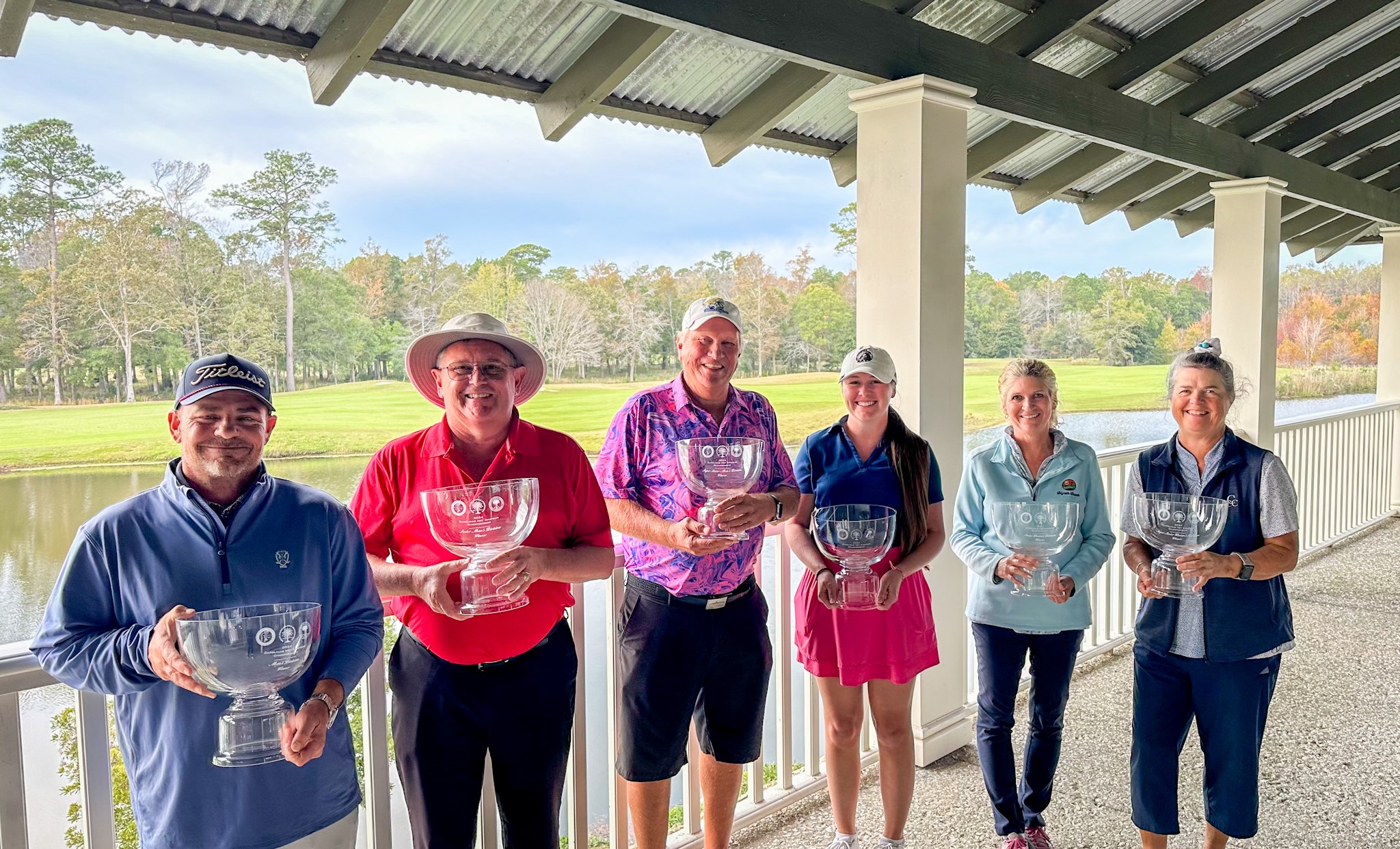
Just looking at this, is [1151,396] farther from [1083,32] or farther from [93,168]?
[93,168]

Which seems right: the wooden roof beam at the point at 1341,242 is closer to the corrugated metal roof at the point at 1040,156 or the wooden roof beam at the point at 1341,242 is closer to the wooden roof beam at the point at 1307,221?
the wooden roof beam at the point at 1307,221

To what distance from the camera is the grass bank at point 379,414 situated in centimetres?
1111

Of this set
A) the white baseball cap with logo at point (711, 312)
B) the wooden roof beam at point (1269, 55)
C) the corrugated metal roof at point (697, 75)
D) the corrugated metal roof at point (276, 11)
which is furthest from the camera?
the wooden roof beam at point (1269, 55)

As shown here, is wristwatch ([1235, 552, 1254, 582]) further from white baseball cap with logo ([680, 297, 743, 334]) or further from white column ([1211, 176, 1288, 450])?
white column ([1211, 176, 1288, 450])

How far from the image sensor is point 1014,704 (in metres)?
2.58

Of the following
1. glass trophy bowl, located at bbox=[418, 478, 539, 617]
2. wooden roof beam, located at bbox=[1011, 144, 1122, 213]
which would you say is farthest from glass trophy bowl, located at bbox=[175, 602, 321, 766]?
wooden roof beam, located at bbox=[1011, 144, 1122, 213]

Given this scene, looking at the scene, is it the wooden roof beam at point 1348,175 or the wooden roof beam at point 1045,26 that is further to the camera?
the wooden roof beam at point 1348,175

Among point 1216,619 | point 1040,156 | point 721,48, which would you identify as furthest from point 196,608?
point 1040,156

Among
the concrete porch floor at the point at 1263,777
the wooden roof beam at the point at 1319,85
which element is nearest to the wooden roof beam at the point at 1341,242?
the wooden roof beam at the point at 1319,85

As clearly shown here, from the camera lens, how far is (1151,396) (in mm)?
18281

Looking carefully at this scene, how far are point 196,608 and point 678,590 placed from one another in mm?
1072

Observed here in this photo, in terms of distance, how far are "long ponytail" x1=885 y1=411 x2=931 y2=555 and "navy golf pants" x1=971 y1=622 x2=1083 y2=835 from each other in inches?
15.7

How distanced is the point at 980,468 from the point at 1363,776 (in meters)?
2.07

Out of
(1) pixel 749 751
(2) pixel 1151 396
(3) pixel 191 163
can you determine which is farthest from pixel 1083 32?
(2) pixel 1151 396
